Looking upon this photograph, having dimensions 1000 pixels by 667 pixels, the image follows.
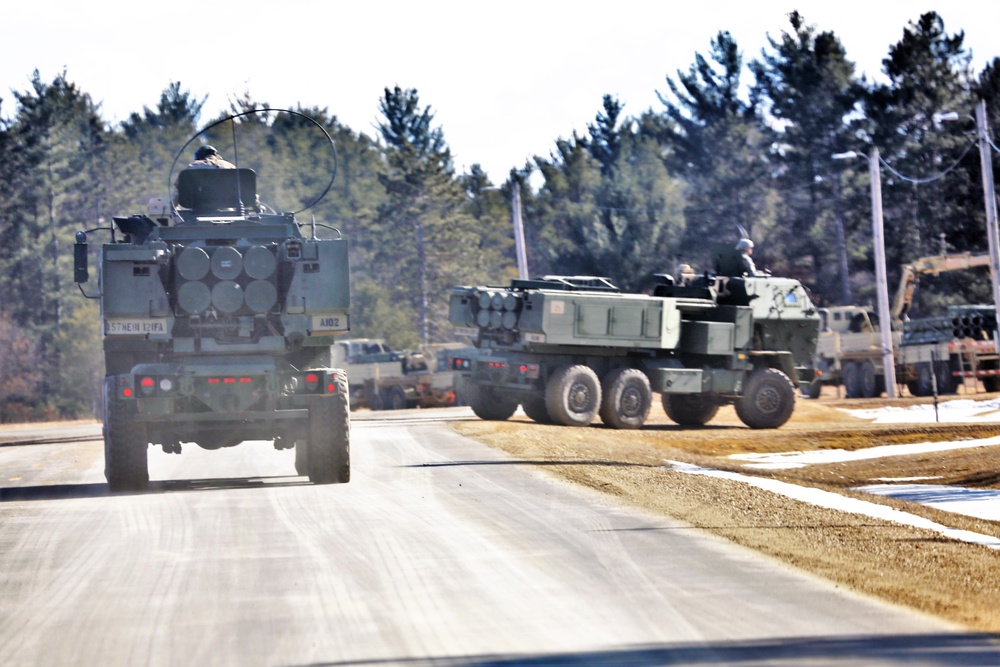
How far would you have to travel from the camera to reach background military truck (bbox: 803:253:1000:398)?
128ft

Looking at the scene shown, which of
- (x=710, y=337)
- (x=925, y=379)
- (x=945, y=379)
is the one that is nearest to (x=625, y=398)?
(x=710, y=337)

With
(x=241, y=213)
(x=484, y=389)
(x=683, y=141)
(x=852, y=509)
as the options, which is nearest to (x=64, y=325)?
(x=683, y=141)

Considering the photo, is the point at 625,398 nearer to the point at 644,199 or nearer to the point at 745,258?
the point at 745,258

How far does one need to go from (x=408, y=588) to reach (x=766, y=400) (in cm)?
1994

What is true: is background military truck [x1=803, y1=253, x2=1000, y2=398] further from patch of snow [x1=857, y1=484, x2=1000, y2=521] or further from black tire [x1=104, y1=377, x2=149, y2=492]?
black tire [x1=104, y1=377, x2=149, y2=492]

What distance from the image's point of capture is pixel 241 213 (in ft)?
53.7

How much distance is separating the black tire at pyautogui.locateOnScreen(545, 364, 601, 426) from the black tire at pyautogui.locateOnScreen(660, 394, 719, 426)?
349cm

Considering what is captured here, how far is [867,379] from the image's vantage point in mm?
41969

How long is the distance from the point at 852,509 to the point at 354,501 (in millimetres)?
4871

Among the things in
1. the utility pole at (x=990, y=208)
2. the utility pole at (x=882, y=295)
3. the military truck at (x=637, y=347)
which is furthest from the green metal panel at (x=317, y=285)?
the utility pole at (x=882, y=295)

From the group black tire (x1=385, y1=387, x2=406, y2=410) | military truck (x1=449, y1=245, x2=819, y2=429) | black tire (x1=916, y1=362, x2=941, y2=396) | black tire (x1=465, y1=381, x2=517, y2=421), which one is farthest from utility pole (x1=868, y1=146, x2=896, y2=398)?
black tire (x1=465, y1=381, x2=517, y2=421)

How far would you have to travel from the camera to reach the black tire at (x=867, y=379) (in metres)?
41.8

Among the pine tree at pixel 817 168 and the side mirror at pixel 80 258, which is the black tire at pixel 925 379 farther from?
the side mirror at pixel 80 258

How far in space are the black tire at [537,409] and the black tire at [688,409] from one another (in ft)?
10.4
